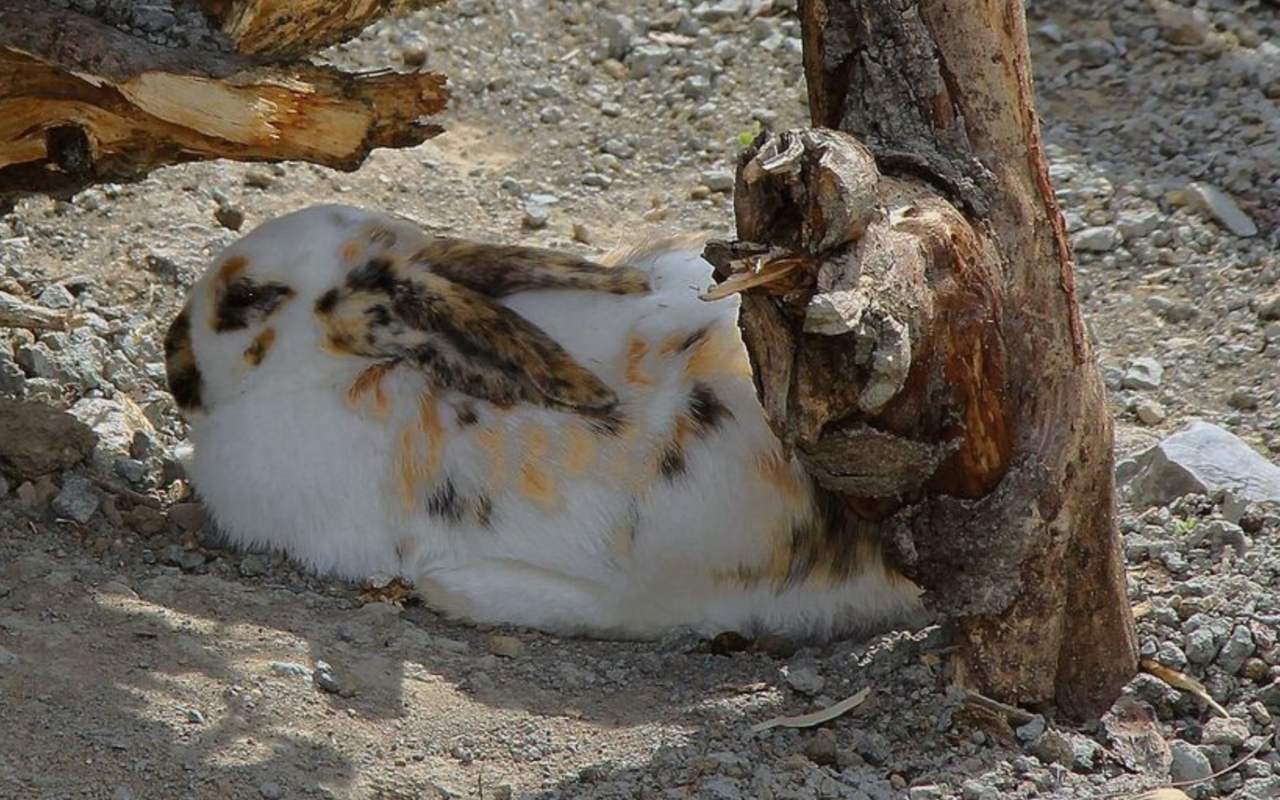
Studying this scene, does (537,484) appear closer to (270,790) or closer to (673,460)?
(673,460)

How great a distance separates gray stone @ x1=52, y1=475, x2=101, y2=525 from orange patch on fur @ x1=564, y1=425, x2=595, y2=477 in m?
1.24

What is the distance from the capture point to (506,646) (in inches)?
179

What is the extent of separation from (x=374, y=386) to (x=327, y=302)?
270 millimetres

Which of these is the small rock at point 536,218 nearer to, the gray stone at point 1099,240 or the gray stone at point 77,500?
the gray stone at point 1099,240

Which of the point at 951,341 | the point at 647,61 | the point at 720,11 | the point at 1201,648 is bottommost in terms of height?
the point at 1201,648

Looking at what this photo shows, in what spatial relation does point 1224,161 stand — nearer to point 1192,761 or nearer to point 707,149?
point 707,149

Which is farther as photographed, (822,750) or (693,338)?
(693,338)

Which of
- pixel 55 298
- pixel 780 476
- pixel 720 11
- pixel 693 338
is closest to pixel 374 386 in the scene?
pixel 693 338

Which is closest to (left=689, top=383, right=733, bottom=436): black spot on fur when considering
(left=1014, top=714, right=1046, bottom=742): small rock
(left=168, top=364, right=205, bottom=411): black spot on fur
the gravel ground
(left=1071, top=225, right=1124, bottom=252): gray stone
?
the gravel ground

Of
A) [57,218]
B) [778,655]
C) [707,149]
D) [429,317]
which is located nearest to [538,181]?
[707,149]

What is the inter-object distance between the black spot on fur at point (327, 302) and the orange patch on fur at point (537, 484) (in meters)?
0.71

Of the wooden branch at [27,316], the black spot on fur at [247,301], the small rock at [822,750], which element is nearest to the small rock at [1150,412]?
the small rock at [822,750]

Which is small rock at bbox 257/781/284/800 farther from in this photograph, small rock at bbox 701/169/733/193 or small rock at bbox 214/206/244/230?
small rock at bbox 701/169/733/193

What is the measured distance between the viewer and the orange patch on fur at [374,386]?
488cm
